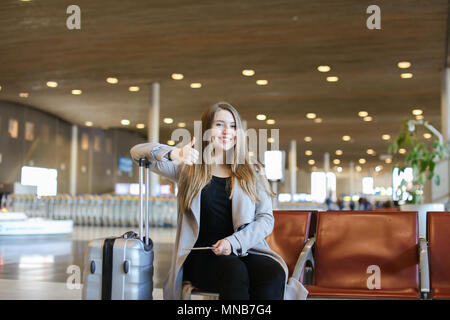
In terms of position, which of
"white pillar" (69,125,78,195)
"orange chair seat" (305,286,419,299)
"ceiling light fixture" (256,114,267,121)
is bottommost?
"orange chair seat" (305,286,419,299)

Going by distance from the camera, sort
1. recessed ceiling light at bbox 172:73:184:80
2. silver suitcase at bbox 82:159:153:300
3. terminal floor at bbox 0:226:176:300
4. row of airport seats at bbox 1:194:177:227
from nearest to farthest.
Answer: silver suitcase at bbox 82:159:153:300
terminal floor at bbox 0:226:176:300
recessed ceiling light at bbox 172:73:184:80
row of airport seats at bbox 1:194:177:227

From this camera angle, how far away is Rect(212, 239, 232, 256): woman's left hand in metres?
2.18

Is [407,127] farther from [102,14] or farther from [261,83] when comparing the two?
[261,83]

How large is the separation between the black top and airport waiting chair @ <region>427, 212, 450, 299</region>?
133 centimetres

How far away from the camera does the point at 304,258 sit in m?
2.96

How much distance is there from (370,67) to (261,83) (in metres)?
3.12

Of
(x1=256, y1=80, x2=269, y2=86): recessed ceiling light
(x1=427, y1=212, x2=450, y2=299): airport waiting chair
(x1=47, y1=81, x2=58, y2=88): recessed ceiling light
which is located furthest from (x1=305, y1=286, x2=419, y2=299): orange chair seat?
(x1=47, y1=81, x2=58, y2=88): recessed ceiling light

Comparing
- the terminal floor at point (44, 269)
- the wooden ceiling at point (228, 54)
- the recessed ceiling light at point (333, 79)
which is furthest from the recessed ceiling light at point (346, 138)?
the terminal floor at point (44, 269)

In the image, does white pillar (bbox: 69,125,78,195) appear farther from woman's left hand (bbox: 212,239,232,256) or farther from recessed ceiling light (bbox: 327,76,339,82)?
woman's left hand (bbox: 212,239,232,256)

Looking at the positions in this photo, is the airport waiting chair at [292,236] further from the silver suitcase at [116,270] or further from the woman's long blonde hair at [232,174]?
the silver suitcase at [116,270]

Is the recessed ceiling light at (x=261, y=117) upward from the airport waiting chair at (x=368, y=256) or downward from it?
upward

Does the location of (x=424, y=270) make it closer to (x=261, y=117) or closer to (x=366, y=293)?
(x=366, y=293)

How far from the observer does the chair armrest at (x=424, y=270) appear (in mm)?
2826
